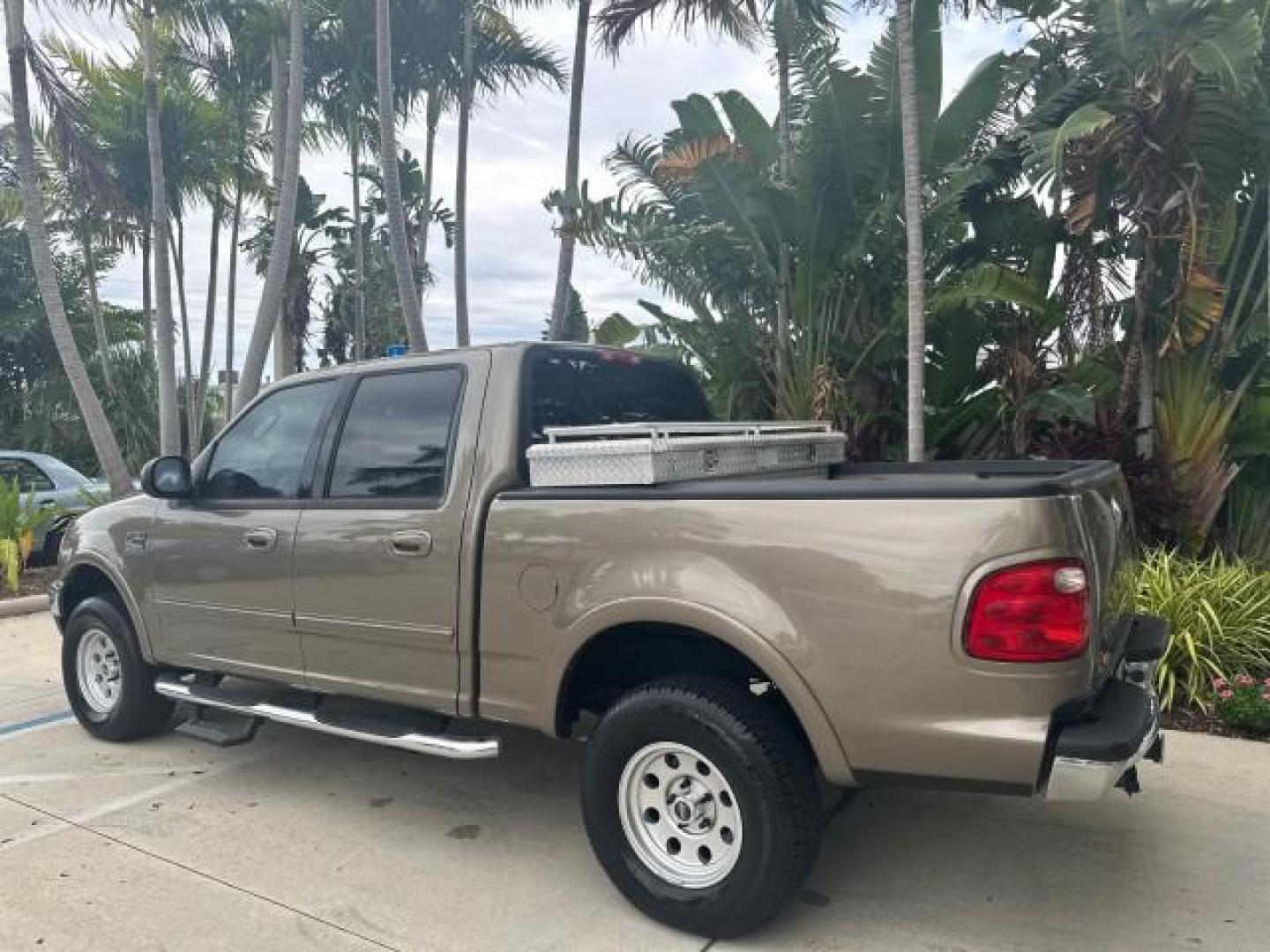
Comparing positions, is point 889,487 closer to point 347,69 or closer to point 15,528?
point 15,528

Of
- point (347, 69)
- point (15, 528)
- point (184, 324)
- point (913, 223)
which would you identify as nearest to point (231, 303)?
point (184, 324)

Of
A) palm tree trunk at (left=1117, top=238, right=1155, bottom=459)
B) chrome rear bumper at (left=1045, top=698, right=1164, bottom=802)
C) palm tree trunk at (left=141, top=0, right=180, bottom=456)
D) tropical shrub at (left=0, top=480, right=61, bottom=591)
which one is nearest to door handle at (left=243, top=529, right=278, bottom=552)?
chrome rear bumper at (left=1045, top=698, right=1164, bottom=802)

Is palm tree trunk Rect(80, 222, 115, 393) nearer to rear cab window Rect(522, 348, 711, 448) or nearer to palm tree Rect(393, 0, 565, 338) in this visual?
palm tree Rect(393, 0, 565, 338)

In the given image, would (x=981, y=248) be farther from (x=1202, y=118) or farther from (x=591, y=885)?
(x=591, y=885)

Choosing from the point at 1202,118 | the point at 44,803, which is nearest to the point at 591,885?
the point at 44,803

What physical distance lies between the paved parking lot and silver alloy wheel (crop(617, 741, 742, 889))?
0.70 ft

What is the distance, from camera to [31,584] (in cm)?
944

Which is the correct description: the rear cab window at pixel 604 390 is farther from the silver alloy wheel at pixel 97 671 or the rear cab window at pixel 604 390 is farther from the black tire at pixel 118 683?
the silver alloy wheel at pixel 97 671

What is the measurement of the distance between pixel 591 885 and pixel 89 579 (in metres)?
3.38

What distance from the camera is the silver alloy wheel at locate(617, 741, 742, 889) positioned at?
2.99 meters

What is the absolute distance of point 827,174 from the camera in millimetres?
8391

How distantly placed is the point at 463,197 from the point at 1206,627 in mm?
13106

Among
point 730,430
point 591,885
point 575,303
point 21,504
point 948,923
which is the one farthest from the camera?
point 575,303

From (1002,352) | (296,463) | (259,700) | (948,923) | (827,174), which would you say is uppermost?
(827,174)
